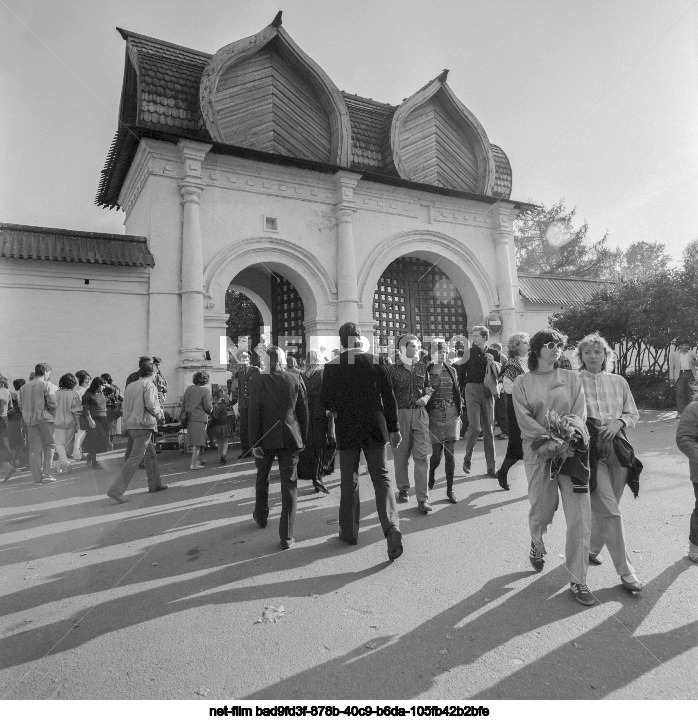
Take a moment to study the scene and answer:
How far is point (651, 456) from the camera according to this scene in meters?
6.98

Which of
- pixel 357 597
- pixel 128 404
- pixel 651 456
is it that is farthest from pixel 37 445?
pixel 651 456

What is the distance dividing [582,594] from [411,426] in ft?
8.84

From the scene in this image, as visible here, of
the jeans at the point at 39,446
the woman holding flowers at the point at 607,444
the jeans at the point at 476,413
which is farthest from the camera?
the jeans at the point at 39,446

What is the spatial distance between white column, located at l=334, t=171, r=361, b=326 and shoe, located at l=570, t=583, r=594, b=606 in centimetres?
→ 976

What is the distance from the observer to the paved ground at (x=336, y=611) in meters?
2.29

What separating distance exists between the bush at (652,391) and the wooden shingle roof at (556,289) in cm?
288

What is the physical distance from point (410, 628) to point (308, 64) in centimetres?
1319

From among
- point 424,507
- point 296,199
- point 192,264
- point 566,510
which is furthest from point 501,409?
point 296,199

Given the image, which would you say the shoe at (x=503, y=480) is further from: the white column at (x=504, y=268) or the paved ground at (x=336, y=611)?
the white column at (x=504, y=268)

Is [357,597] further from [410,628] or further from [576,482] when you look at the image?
[576,482]

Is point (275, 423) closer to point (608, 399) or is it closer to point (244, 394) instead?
point (608, 399)

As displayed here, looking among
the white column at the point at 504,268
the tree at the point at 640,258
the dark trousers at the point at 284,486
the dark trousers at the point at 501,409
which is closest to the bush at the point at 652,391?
the white column at the point at 504,268

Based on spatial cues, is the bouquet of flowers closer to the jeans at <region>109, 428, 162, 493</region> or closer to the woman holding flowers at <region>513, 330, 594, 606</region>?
the woman holding flowers at <region>513, 330, 594, 606</region>

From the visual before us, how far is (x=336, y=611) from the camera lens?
9.87 feet
